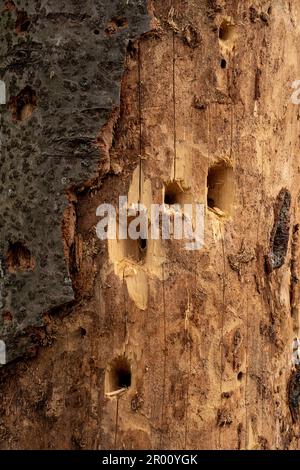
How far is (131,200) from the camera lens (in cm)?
263

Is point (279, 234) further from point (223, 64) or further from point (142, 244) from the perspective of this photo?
point (223, 64)

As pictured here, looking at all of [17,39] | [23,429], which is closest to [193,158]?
[17,39]

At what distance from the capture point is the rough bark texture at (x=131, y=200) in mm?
2564

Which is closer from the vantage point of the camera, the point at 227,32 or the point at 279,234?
the point at 227,32

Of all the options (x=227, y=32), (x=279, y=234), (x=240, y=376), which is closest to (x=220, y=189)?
(x=279, y=234)

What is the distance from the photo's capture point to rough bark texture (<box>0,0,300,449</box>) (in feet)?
8.41

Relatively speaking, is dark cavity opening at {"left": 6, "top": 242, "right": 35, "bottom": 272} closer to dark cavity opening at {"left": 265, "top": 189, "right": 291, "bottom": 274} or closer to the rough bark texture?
the rough bark texture

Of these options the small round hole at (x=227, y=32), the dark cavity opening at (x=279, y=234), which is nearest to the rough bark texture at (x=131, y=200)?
the small round hole at (x=227, y=32)

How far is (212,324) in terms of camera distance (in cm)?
271

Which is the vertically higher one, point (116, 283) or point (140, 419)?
point (116, 283)

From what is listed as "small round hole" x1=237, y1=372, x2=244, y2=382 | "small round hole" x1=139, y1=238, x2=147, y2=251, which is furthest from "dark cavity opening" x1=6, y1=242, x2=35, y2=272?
"small round hole" x1=237, y1=372, x2=244, y2=382

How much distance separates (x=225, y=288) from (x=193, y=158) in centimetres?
54

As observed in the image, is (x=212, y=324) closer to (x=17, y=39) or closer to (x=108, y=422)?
(x=108, y=422)

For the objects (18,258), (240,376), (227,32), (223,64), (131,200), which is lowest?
(240,376)
